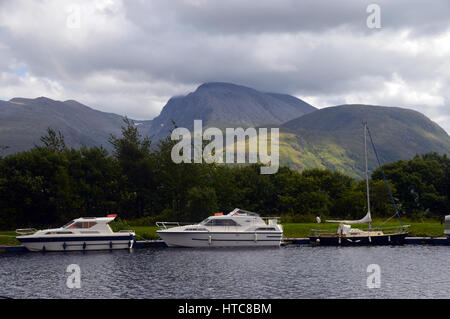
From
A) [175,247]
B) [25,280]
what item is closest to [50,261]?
[25,280]

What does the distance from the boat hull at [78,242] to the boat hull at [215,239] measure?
5.16 meters

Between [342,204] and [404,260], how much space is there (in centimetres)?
4815

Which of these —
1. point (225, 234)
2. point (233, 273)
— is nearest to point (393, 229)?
point (225, 234)

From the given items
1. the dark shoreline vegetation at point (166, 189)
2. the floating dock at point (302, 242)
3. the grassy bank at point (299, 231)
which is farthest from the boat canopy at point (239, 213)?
the dark shoreline vegetation at point (166, 189)

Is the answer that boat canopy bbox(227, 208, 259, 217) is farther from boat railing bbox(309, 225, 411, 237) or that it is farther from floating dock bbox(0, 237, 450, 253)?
boat railing bbox(309, 225, 411, 237)

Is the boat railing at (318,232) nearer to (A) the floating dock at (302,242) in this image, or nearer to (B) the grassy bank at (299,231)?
(B) the grassy bank at (299,231)

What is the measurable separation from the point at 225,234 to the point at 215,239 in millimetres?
1512

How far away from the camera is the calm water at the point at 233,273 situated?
36.6 metres

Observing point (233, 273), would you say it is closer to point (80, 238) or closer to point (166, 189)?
point (80, 238)

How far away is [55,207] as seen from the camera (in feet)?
277

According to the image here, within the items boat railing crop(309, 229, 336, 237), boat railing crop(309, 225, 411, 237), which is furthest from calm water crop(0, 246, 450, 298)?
boat railing crop(309, 225, 411, 237)

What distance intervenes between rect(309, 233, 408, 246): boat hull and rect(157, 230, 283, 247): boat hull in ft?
20.5

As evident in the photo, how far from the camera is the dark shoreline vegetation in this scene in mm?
82250
